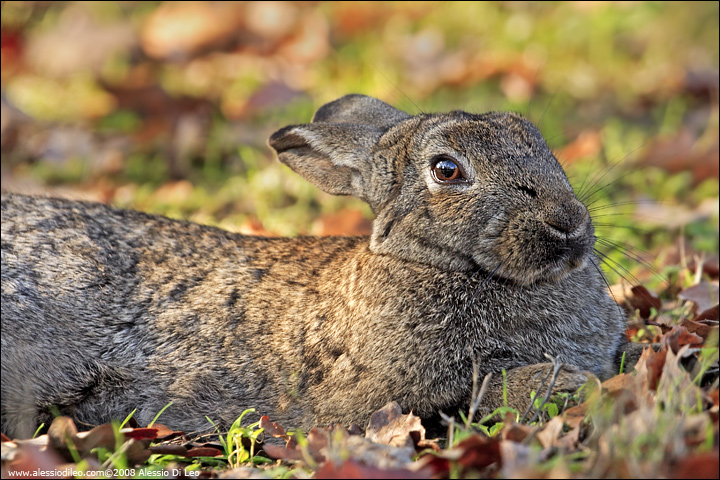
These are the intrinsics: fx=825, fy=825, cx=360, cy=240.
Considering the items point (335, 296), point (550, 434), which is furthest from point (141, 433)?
point (550, 434)

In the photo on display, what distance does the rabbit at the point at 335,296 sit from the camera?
4.53 metres

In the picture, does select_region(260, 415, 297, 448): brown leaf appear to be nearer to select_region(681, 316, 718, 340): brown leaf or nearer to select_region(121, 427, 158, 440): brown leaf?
select_region(121, 427, 158, 440): brown leaf

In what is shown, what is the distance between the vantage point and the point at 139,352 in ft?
16.9

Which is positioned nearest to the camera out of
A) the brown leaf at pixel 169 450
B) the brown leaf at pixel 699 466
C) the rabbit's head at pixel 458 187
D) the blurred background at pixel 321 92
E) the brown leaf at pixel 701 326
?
the brown leaf at pixel 699 466

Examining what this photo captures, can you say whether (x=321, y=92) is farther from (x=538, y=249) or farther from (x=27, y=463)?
(x=27, y=463)

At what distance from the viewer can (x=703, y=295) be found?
538 cm

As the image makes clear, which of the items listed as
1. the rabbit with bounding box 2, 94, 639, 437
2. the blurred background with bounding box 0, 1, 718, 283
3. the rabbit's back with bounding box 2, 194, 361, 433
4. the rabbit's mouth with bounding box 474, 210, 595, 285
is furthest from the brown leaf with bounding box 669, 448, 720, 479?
the blurred background with bounding box 0, 1, 718, 283

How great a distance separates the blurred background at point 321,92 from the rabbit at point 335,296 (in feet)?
5.90

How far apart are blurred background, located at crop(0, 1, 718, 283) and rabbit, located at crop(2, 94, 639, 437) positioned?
1.80m

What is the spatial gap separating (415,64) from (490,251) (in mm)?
6608

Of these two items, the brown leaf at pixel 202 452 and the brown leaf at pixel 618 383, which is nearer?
the brown leaf at pixel 618 383

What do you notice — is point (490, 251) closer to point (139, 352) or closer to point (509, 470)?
point (509, 470)

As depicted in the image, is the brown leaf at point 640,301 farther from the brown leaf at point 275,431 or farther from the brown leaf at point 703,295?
the brown leaf at point 275,431

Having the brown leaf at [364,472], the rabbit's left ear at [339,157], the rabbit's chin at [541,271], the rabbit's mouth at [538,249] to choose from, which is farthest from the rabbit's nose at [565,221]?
the brown leaf at [364,472]
